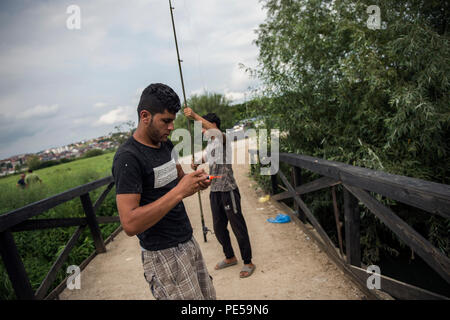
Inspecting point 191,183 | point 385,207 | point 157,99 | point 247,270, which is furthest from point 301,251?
point 157,99

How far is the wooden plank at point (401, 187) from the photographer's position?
4.62ft

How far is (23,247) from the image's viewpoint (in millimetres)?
5398

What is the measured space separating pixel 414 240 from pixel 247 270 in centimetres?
186

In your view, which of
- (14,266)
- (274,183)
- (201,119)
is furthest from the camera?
(274,183)

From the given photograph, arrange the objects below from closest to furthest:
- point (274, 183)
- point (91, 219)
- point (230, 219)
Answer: point (230, 219)
point (91, 219)
point (274, 183)

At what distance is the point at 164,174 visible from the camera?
161cm

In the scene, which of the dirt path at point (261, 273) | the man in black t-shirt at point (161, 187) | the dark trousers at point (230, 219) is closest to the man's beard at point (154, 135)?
the man in black t-shirt at point (161, 187)

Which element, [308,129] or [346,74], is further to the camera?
[308,129]

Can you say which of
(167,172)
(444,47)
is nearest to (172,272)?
(167,172)

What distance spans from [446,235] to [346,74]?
3.05m

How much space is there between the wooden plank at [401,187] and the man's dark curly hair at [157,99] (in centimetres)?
155

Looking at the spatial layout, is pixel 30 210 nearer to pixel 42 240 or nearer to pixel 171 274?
pixel 171 274

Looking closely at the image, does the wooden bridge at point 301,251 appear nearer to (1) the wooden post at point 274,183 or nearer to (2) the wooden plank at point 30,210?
(2) the wooden plank at point 30,210

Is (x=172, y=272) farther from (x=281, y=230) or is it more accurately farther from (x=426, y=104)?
(x=426, y=104)
